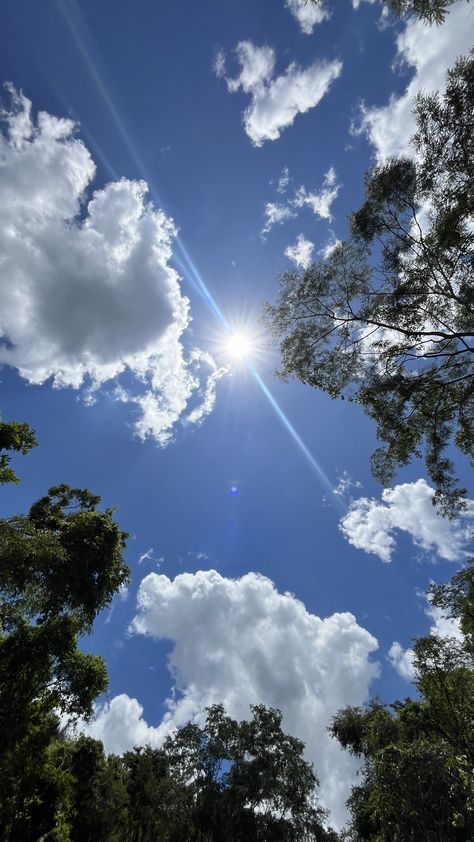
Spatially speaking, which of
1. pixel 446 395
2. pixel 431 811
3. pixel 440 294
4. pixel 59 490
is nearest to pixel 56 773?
pixel 59 490

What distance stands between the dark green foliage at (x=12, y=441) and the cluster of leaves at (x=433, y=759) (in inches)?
582

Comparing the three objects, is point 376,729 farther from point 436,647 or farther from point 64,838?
point 64,838

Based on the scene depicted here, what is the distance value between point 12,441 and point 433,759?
16.7 meters

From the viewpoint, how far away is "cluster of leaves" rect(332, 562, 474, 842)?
10656 millimetres

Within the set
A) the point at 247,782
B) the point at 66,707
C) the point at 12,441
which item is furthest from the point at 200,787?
the point at 12,441

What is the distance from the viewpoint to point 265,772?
29062mm

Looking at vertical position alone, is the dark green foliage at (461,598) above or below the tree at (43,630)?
above

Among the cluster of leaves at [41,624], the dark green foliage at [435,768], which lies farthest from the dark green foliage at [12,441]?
the dark green foliage at [435,768]

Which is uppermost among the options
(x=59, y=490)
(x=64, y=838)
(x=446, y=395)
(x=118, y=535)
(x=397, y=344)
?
(x=397, y=344)

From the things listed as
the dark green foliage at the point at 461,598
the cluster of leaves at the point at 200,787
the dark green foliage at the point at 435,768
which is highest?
the dark green foliage at the point at 461,598

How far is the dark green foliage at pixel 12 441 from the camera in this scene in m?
10.8

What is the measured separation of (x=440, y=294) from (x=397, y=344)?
2.04 metres

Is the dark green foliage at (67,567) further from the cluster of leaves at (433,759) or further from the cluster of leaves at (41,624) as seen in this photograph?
the cluster of leaves at (433,759)

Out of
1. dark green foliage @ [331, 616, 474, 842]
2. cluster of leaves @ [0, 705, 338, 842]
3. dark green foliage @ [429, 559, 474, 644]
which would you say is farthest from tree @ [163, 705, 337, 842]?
dark green foliage @ [429, 559, 474, 644]
